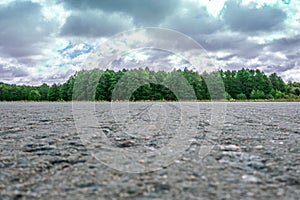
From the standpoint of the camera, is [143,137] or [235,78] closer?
[143,137]

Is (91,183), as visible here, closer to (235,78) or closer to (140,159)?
(140,159)

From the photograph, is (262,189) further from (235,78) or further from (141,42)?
(235,78)

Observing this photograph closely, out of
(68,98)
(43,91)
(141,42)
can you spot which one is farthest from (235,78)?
(141,42)

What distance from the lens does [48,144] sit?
6.25 meters

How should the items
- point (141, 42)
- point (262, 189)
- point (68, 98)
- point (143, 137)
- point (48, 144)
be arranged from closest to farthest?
A: point (262, 189)
point (48, 144)
point (143, 137)
point (141, 42)
point (68, 98)

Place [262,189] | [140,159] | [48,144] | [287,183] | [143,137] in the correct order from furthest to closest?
[143,137], [48,144], [140,159], [287,183], [262,189]

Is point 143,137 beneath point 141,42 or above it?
beneath

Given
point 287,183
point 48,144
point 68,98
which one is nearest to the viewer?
point 287,183

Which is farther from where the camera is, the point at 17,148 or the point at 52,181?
the point at 17,148

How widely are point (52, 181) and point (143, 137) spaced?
396 cm

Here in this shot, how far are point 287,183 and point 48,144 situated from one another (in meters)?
4.39

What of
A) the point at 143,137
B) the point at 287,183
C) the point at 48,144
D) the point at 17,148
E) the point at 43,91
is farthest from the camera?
the point at 43,91

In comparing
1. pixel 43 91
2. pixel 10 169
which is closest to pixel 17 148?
pixel 10 169

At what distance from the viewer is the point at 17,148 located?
5.82 metres
